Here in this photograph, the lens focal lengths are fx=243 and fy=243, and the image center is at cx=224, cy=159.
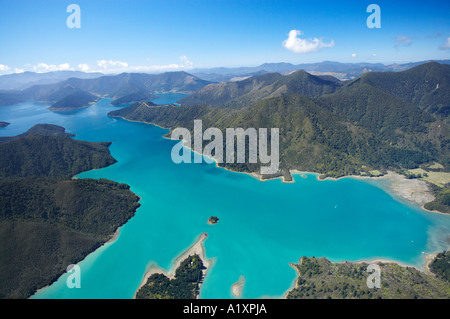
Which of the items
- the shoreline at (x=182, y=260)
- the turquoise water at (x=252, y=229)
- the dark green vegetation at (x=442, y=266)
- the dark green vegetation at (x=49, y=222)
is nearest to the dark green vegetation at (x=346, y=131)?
the turquoise water at (x=252, y=229)

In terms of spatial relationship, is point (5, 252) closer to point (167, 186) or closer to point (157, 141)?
point (167, 186)

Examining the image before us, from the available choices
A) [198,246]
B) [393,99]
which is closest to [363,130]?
[393,99]

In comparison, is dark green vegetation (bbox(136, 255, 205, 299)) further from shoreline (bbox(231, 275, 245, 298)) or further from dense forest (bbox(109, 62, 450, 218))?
dense forest (bbox(109, 62, 450, 218))

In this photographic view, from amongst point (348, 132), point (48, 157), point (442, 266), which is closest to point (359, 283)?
point (442, 266)

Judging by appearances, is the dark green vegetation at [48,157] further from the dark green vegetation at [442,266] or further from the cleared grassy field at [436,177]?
the cleared grassy field at [436,177]

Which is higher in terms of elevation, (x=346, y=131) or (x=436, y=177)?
(x=346, y=131)

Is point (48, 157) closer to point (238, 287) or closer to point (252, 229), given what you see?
point (252, 229)
